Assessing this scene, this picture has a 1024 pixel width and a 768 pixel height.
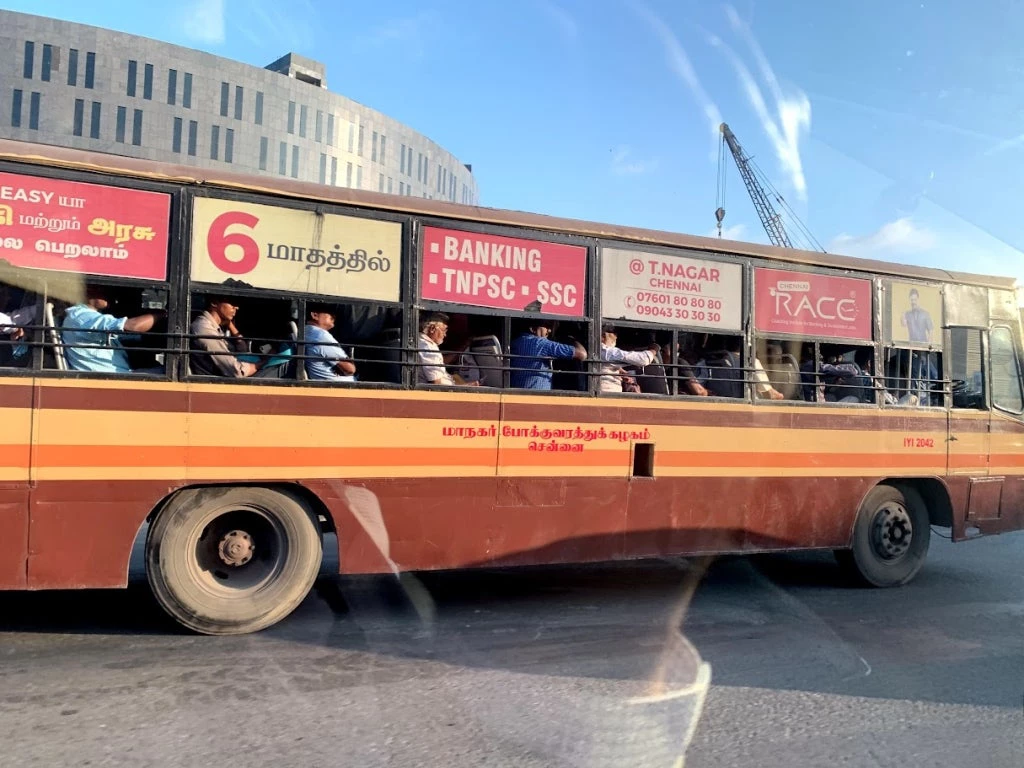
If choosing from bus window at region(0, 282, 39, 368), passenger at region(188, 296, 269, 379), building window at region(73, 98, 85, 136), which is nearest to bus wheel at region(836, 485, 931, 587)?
passenger at region(188, 296, 269, 379)

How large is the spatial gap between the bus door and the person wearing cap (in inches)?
133

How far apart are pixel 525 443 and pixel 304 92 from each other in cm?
6159

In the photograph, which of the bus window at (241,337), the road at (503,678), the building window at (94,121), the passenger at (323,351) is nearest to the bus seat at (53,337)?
the bus window at (241,337)

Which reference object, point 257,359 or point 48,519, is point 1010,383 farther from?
point 48,519

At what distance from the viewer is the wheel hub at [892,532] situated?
7.58 metres

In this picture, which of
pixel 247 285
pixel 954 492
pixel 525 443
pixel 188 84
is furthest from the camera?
pixel 188 84

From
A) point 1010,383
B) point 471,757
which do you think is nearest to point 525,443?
point 471,757

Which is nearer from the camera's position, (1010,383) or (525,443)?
(525,443)

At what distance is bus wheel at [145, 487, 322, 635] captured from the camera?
17.4ft

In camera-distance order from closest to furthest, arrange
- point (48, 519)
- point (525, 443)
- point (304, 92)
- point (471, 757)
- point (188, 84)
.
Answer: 1. point (471, 757)
2. point (48, 519)
3. point (525, 443)
4. point (188, 84)
5. point (304, 92)

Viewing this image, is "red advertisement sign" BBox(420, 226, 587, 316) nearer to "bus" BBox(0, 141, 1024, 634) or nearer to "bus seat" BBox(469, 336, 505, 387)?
"bus" BBox(0, 141, 1024, 634)

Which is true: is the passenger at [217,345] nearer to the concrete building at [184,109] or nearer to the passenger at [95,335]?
the passenger at [95,335]

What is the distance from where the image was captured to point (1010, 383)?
8.09 metres

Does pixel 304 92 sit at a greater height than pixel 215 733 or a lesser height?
greater
